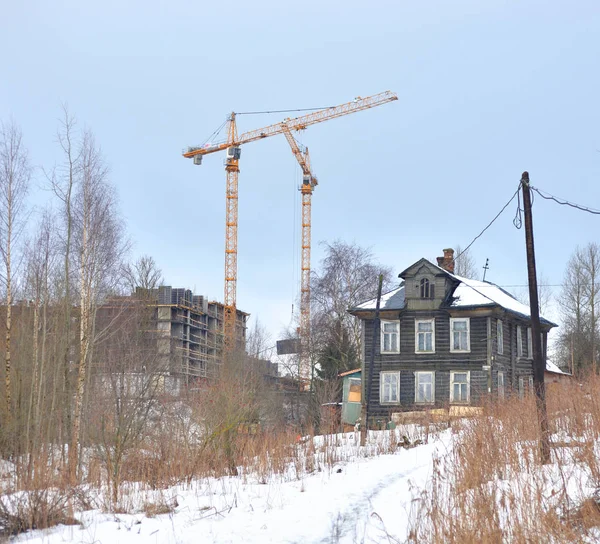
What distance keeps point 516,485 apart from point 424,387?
23.4m

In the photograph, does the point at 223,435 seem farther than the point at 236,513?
Yes

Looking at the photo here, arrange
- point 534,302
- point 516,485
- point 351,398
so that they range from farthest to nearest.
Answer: point 351,398 → point 534,302 → point 516,485

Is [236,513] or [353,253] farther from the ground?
[353,253]

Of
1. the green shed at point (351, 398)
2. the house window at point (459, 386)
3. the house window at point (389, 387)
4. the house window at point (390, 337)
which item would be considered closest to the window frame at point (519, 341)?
the house window at point (459, 386)

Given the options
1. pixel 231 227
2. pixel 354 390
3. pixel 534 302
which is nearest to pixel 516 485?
pixel 534 302

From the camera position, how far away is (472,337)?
32.0 metres

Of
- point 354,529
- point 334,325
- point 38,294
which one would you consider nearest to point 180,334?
point 334,325

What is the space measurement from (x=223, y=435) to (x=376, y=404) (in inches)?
782

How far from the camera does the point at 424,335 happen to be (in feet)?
108

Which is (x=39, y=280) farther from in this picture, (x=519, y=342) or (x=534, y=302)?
(x=519, y=342)

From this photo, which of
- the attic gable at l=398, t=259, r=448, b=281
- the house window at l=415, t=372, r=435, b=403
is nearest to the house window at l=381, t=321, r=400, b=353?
the house window at l=415, t=372, r=435, b=403

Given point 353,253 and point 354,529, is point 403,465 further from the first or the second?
point 353,253

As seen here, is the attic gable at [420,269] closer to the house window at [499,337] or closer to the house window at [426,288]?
the house window at [426,288]

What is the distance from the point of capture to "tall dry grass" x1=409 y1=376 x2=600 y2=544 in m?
6.69
